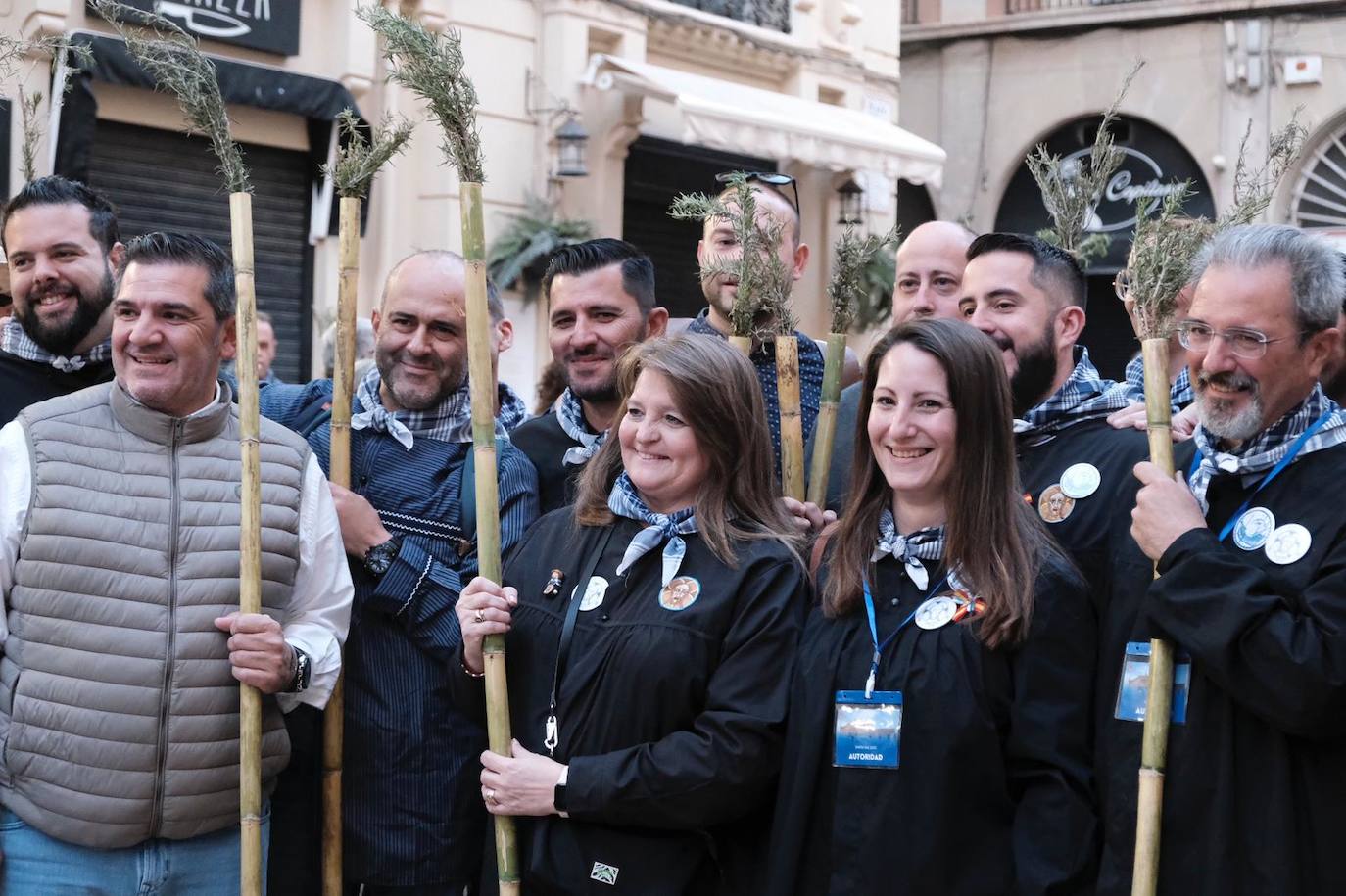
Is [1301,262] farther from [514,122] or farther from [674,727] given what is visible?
[514,122]

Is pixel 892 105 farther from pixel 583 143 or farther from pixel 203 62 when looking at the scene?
pixel 203 62

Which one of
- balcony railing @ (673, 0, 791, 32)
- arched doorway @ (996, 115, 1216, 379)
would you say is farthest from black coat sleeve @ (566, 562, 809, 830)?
arched doorway @ (996, 115, 1216, 379)

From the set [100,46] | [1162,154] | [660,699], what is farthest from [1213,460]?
[1162,154]

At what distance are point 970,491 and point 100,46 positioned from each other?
23.6 feet

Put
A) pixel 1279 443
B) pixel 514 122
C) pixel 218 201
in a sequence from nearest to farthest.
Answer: pixel 1279 443
pixel 218 201
pixel 514 122

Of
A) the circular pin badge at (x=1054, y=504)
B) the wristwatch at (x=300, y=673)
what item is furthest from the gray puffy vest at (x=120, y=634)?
the circular pin badge at (x=1054, y=504)

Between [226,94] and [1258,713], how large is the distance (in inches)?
313

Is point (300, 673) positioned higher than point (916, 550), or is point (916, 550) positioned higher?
point (916, 550)

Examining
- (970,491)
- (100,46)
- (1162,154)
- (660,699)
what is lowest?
(660,699)

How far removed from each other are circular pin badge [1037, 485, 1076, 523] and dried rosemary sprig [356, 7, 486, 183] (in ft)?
4.59

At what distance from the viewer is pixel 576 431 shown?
420cm

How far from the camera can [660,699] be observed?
316 centimetres

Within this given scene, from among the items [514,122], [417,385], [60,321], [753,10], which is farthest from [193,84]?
[753,10]

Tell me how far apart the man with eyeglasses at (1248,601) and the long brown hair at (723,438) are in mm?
739
